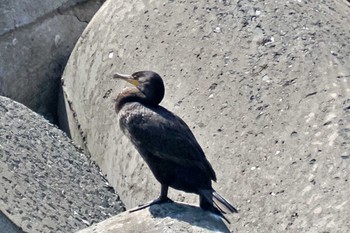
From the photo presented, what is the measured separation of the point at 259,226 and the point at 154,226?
1.94 feet

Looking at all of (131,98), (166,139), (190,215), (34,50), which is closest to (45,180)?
(131,98)

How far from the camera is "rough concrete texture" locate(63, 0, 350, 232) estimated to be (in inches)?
205

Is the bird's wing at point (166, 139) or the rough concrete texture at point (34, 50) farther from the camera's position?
the rough concrete texture at point (34, 50)

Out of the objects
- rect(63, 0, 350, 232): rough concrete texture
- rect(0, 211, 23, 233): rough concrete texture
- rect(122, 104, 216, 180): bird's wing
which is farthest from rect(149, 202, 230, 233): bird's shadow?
rect(0, 211, 23, 233): rough concrete texture

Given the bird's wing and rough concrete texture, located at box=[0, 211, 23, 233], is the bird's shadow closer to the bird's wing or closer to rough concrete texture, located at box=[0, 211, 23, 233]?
the bird's wing

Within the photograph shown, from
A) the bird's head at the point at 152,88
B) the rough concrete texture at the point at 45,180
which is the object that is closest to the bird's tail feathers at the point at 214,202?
the bird's head at the point at 152,88

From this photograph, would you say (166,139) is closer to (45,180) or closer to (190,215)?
(190,215)

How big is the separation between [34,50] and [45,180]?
1381mm

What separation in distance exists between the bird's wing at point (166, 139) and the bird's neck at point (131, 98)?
0.09 metres

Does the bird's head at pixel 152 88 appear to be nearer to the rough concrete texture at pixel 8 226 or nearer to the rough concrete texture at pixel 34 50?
the rough concrete texture at pixel 8 226

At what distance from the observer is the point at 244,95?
18.3 feet

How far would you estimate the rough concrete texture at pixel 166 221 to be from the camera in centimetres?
475

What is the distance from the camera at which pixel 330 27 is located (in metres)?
5.84

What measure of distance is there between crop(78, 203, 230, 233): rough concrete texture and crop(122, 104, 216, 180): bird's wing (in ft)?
0.58
